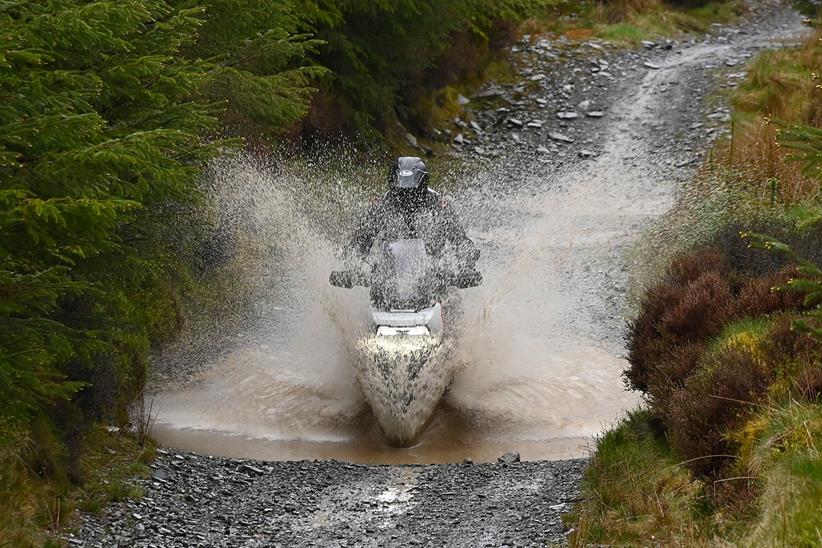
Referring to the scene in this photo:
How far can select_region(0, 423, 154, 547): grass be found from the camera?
758 cm

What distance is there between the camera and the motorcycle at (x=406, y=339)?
11.7 meters

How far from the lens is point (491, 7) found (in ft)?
85.6

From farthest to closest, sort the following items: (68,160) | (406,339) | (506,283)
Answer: (506,283) < (406,339) < (68,160)

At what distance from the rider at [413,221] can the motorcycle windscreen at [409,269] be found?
11.6 inches

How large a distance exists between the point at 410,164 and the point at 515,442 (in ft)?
14.4

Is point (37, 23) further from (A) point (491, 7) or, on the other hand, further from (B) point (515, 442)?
(A) point (491, 7)

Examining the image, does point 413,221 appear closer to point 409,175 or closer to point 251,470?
point 409,175

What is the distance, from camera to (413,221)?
541 inches

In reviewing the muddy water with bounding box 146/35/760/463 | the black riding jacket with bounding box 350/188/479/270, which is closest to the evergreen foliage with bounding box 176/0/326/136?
the black riding jacket with bounding box 350/188/479/270

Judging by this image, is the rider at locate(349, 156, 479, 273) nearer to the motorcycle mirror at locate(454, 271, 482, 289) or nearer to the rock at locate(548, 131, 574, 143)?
the motorcycle mirror at locate(454, 271, 482, 289)

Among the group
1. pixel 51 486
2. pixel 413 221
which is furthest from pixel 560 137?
pixel 51 486

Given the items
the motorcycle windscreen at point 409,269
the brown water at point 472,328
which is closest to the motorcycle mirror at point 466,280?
the motorcycle windscreen at point 409,269

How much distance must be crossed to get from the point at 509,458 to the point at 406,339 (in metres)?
1.86

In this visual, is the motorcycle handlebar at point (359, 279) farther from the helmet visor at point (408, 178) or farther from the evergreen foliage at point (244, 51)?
the evergreen foliage at point (244, 51)
